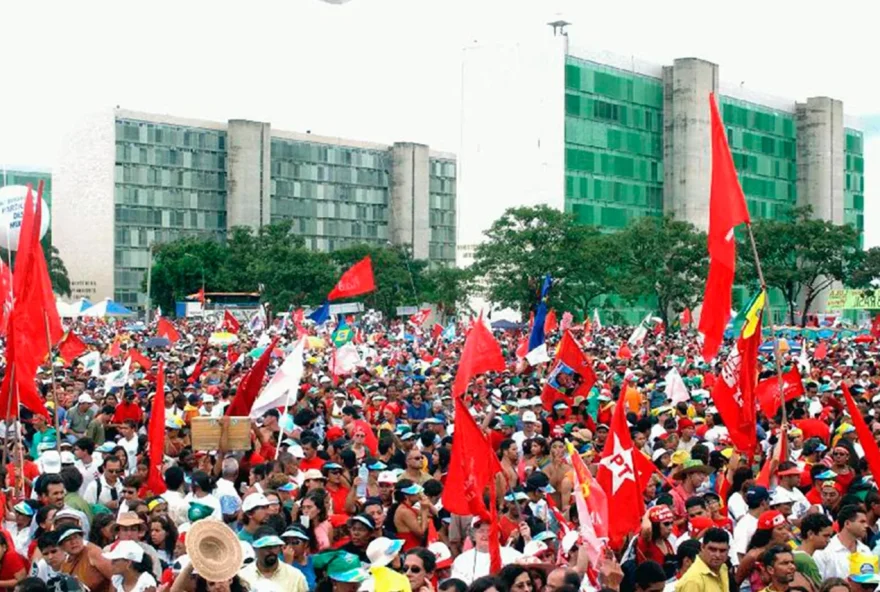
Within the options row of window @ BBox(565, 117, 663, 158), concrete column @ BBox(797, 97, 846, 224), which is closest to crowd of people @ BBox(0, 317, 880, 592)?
row of window @ BBox(565, 117, 663, 158)

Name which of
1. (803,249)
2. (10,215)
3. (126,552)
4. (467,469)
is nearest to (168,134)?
(803,249)

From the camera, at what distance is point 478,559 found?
9.21m

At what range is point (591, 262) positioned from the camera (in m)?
60.1

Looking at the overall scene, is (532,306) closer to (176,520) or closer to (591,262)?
(591,262)

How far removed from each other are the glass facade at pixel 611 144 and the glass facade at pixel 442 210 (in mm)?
39770

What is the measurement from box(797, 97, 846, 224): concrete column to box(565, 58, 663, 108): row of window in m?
15.6

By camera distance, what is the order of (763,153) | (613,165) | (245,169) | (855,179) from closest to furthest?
1. (613,165)
2. (763,153)
3. (855,179)
4. (245,169)

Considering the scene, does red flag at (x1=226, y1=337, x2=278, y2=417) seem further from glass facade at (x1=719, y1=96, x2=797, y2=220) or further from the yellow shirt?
glass facade at (x1=719, y1=96, x2=797, y2=220)

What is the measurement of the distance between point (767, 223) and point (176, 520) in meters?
60.5

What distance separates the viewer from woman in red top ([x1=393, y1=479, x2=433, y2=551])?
34.7 ft

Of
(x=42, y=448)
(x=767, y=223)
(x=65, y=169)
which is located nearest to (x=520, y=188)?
(x=767, y=223)

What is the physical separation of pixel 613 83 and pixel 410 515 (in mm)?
78292

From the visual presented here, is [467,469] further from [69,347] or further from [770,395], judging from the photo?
[69,347]

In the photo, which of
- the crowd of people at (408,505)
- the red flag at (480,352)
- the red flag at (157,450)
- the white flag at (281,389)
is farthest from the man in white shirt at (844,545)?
the white flag at (281,389)
